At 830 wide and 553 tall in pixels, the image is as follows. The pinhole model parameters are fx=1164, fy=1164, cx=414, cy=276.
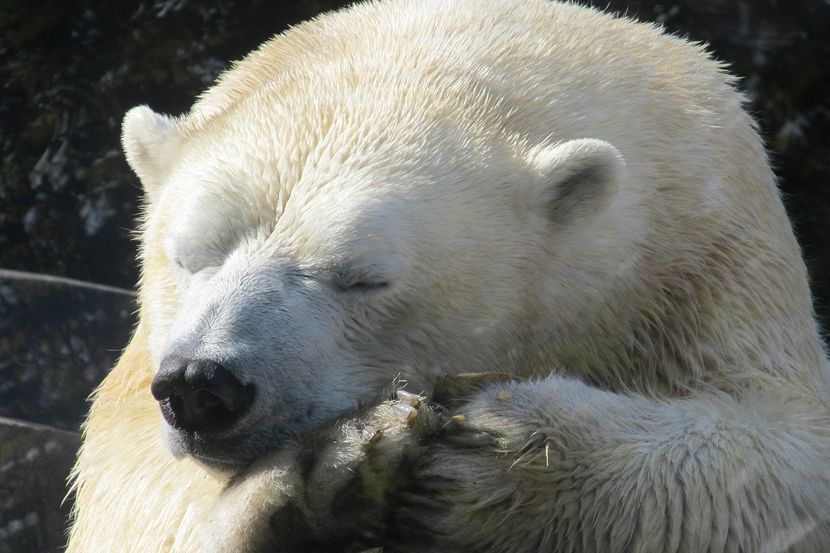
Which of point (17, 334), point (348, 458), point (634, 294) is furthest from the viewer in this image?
point (17, 334)

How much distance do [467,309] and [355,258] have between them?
29cm

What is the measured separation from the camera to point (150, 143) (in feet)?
9.20

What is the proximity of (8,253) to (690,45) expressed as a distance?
3226 mm

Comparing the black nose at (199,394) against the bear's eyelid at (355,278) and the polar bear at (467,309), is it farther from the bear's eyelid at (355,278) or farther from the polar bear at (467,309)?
the bear's eyelid at (355,278)

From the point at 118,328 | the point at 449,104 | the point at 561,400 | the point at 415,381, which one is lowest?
the point at 118,328

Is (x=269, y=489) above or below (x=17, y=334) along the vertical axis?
above

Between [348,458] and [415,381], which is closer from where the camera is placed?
[348,458]

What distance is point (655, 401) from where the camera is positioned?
2391 mm

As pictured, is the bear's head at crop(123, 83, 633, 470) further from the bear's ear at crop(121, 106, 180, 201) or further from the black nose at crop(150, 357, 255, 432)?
the bear's ear at crop(121, 106, 180, 201)

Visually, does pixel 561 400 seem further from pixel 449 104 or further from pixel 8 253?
pixel 8 253

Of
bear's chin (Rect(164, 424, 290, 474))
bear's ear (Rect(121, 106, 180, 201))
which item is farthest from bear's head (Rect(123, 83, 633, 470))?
bear's ear (Rect(121, 106, 180, 201))

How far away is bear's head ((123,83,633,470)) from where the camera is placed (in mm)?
2113

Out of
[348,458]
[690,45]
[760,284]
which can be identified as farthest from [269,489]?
[690,45]

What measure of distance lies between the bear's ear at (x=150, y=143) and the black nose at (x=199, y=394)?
860 mm
